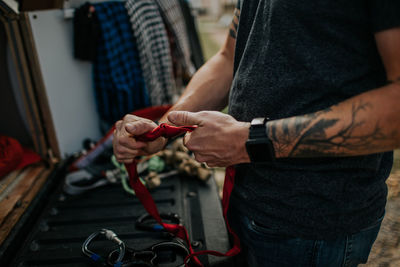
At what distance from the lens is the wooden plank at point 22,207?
1465 mm

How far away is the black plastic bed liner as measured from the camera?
135 centimetres

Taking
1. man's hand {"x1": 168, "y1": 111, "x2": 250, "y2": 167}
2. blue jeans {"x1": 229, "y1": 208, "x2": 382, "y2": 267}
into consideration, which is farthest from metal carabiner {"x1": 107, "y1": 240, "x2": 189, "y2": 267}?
man's hand {"x1": 168, "y1": 111, "x2": 250, "y2": 167}

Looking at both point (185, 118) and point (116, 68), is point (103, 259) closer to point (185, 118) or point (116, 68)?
point (185, 118)

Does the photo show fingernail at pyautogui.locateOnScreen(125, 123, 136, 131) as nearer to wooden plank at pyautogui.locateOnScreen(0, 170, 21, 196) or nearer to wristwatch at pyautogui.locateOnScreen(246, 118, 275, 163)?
wristwatch at pyautogui.locateOnScreen(246, 118, 275, 163)

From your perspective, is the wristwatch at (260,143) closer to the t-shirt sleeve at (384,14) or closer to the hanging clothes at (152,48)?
the t-shirt sleeve at (384,14)

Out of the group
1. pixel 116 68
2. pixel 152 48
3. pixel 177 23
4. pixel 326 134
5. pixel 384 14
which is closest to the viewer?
pixel 384 14

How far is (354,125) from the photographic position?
0.78m

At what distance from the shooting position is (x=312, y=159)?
0.90 m

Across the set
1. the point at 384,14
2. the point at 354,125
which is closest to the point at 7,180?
the point at 354,125

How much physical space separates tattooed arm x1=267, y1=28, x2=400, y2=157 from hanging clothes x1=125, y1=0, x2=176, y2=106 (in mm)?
1942

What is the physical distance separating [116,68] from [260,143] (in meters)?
1.86

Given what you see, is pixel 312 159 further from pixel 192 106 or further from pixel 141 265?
pixel 141 265

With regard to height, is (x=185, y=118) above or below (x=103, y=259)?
above

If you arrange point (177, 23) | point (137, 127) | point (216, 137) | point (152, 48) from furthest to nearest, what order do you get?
point (177, 23) → point (152, 48) → point (137, 127) → point (216, 137)
